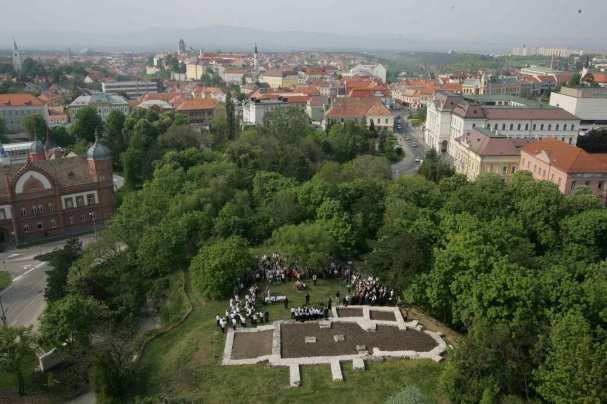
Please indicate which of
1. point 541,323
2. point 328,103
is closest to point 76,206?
point 541,323

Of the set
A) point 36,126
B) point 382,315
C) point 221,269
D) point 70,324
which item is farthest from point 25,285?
point 36,126

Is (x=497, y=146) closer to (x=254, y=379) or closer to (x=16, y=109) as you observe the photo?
(x=254, y=379)

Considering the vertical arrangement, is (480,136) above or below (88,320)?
above

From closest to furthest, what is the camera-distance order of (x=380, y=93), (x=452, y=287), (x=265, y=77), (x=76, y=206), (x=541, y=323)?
(x=541, y=323), (x=452, y=287), (x=76, y=206), (x=380, y=93), (x=265, y=77)

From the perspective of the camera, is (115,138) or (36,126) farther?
(36,126)

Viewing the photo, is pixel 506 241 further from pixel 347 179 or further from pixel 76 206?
pixel 76 206

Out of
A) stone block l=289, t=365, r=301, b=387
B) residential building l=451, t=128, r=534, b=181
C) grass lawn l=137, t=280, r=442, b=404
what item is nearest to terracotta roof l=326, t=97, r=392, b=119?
residential building l=451, t=128, r=534, b=181
